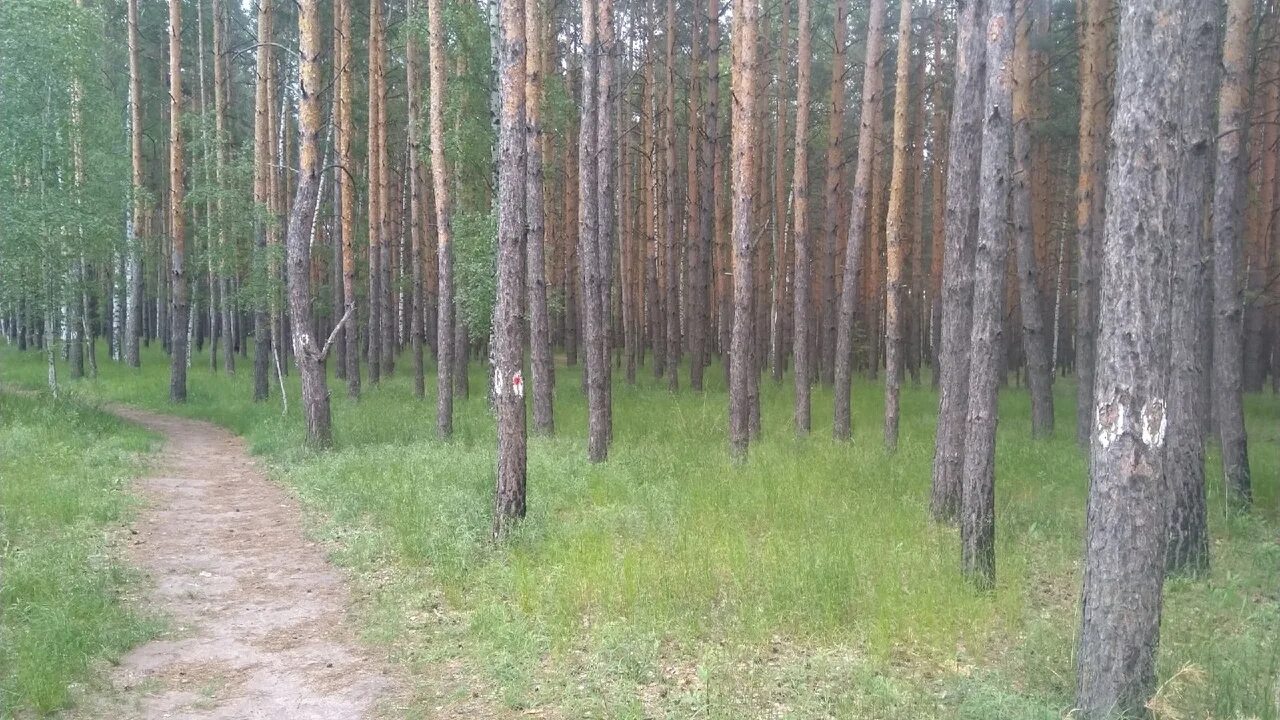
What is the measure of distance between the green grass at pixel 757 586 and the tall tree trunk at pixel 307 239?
1.29m

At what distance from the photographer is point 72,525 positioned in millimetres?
8719

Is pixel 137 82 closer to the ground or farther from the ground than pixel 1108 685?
farther from the ground

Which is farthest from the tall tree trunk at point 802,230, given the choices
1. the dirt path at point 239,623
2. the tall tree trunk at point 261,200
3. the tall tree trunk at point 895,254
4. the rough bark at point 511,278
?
the tall tree trunk at point 261,200

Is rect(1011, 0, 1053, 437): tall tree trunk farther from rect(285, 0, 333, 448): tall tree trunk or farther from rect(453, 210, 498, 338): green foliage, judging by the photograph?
rect(285, 0, 333, 448): tall tree trunk

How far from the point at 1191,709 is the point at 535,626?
397cm

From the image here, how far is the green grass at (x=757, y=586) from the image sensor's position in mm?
5051

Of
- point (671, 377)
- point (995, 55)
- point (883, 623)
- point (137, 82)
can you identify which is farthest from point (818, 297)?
point (883, 623)

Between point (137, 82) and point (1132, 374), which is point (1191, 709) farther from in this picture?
point (137, 82)

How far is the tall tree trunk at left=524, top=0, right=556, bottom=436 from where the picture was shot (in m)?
11.1

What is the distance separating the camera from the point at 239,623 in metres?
6.68

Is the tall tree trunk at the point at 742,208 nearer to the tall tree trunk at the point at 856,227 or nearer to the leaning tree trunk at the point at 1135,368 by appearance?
the tall tree trunk at the point at 856,227

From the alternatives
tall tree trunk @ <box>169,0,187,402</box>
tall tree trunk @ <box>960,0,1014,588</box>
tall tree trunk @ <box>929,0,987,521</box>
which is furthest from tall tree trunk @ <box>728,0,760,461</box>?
tall tree trunk @ <box>169,0,187,402</box>

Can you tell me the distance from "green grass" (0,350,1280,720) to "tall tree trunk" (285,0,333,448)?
4.22 ft

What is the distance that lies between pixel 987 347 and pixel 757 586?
2.65 metres
